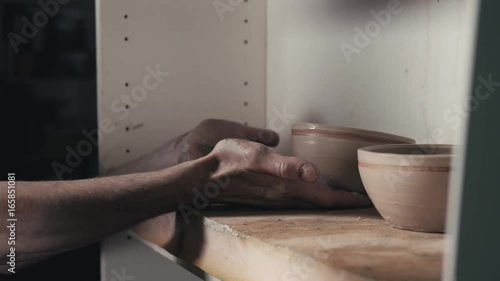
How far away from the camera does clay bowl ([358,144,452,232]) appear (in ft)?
2.35

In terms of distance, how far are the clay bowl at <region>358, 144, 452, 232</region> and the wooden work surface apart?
0.02 metres

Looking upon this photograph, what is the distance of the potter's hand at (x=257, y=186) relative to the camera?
89 cm

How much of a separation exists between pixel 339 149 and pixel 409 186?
0.21 metres

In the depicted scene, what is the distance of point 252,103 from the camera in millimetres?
1390

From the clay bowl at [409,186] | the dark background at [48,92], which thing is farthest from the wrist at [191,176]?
the dark background at [48,92]

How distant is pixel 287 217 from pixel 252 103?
555mm

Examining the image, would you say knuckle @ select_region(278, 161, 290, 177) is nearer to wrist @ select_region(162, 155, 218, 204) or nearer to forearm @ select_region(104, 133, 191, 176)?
wrist @ select_region(162, 155, 218, 204)

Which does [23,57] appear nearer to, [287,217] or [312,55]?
[312,55]

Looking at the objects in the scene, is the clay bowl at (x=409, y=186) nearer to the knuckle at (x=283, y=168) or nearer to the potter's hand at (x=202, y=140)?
the knuckle at (x=283, y=168)

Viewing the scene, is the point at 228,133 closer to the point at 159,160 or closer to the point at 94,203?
the point at 159,160

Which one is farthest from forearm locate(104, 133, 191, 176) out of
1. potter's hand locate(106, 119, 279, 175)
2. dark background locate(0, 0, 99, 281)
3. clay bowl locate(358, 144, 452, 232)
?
dark background locate(0, 0, 99, 281)

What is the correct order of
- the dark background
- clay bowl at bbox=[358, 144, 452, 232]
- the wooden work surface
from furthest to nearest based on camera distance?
the dark background
clay bowl at bbox=[358, 144, 452, 232]
the wooden work surface

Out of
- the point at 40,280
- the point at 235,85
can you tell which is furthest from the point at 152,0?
the point at 40,280

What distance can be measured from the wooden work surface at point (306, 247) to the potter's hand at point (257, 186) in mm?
19
